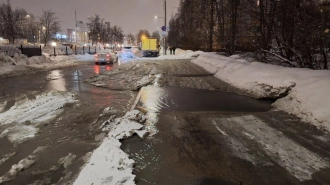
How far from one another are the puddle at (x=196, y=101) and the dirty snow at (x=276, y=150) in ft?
5.90

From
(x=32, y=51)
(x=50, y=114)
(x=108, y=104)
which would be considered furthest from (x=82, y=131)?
(x=32, y=51)

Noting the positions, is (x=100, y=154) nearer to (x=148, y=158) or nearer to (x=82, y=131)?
(x=148, y=158)

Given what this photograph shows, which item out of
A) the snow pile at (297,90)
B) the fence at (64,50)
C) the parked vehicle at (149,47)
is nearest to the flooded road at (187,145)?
the snow pile at (297,90)

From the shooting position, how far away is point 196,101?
9516 millimetres

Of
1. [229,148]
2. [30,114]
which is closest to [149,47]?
[30,114]

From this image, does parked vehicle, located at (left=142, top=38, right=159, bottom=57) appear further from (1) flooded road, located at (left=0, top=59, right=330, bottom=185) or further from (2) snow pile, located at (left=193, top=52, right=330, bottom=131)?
(1) flooded road, located at (left=0, top=59, right=330, bottom=185)

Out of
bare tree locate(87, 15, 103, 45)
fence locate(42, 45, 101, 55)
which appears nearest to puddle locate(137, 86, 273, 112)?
fence locate(42, 45, 101, 55)

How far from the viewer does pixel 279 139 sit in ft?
18.8

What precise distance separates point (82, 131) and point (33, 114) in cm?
215

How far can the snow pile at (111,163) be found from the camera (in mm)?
4023

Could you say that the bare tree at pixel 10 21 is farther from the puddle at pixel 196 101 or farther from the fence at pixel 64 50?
the puddle at pixel 196 101

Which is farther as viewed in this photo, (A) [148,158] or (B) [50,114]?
(B) [50,114]

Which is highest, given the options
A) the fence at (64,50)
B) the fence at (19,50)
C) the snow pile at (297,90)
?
the fence at (64,50)

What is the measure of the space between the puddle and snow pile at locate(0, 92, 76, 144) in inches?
101
